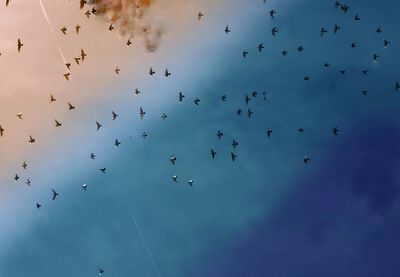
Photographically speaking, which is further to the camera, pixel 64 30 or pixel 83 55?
pixel 83 55

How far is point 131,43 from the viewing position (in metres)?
95.7

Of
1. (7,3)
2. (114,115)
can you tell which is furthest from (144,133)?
(7,3)

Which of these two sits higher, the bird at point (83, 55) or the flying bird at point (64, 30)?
the flying bird at point (64, 30)

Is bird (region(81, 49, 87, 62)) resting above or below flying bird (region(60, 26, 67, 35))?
below

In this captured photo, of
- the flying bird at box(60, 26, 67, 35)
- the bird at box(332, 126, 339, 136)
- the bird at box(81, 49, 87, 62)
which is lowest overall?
the bird at box(332, 126, 339, 136)

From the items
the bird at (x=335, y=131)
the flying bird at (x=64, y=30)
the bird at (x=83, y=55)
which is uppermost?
the flying bird at (x=64, y=30)

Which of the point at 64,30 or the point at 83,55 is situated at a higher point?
the point at 64,30

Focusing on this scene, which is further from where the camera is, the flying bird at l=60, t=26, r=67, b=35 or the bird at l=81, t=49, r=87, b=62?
the bird at l=81, t=49, r=87, b=62

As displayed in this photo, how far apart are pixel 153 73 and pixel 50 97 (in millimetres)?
17915

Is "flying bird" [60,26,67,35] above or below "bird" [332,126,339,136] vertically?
above

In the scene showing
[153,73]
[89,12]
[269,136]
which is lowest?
[269,136]

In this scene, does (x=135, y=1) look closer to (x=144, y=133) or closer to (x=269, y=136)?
(x=144, y=133)

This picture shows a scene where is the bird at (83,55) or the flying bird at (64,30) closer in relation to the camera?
the flying bird at (64,30)

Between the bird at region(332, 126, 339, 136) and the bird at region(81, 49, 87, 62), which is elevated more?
the bird at region(81, 49, 87, 62)
